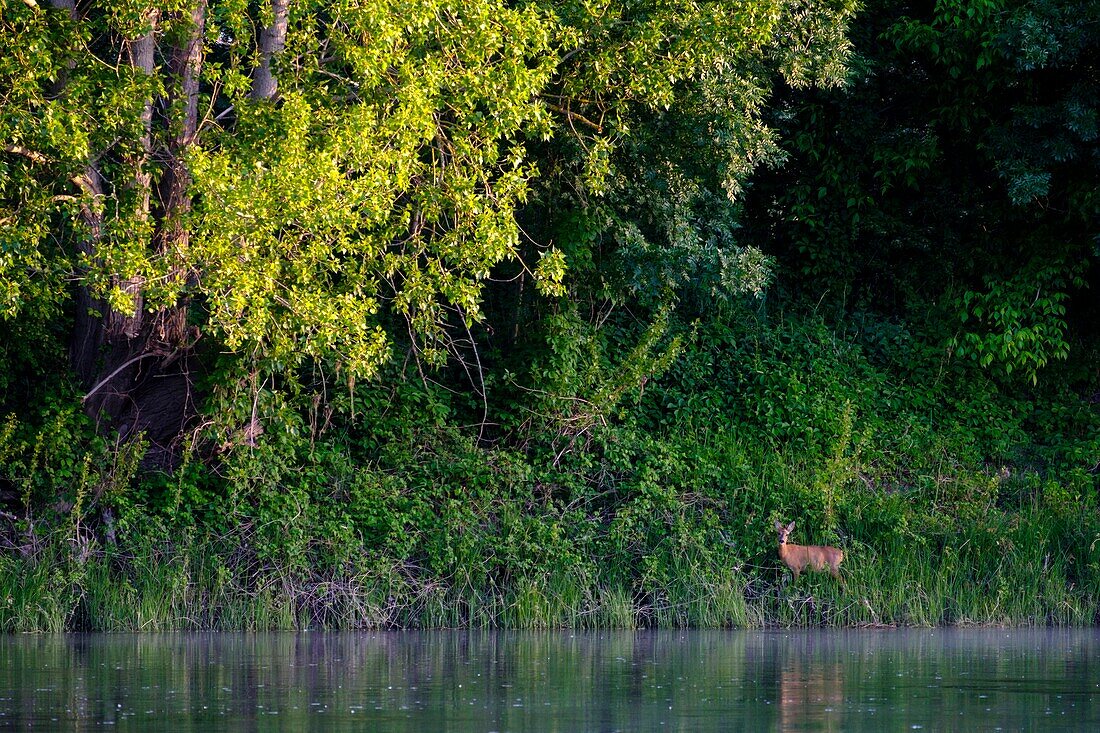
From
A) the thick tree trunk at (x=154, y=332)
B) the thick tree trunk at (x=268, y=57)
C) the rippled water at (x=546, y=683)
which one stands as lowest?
the rippled water at (x=546, y=683)

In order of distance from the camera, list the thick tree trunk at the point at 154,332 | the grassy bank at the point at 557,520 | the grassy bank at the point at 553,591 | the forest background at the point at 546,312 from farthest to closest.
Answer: the grassy bank at the point at 557,520 → the grassy bank at the point at 553,591 → the thick tree trunk at the point at 154,332 → the forest background at the point at 546,312

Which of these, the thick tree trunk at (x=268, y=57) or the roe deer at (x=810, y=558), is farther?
the roe deer at (x=810, y=558)

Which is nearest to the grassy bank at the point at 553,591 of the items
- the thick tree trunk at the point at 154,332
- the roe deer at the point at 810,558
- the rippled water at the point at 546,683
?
the roe deer at the point at 810,558

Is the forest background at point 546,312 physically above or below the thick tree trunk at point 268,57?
below

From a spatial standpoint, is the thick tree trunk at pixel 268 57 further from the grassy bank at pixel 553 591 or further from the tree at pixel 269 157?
the grassy bank at pixel 553 591

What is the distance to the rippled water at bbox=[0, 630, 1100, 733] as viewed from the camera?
7898mm

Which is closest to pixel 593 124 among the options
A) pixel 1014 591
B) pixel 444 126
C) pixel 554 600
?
pixel 444 126

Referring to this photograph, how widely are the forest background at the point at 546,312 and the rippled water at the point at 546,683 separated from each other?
1746 mm

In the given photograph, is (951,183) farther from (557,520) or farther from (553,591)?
(553,591)

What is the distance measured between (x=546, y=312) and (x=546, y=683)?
31.5 feet

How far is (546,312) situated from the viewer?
62.8 ft

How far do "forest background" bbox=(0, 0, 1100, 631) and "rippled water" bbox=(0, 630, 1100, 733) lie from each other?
1746 millimetres

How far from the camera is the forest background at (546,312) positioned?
14.5 metres

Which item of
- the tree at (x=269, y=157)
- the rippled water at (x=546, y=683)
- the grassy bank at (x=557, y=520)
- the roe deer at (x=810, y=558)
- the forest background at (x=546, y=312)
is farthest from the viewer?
the roe deer at (x=810, y=558)
